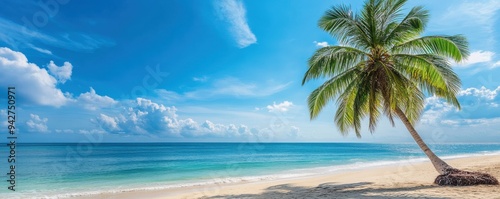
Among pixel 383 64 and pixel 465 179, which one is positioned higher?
pixel 383 64

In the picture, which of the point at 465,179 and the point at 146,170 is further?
the point at 146,170

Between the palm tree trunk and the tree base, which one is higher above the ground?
the palm tree trunk

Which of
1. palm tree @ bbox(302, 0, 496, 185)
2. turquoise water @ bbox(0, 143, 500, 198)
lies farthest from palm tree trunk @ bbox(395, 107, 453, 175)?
turquoise water @ bbox(0, 143, 500, 198)

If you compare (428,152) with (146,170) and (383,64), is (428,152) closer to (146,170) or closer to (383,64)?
(383,64)

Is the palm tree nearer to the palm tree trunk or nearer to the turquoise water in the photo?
the palm tree trunk

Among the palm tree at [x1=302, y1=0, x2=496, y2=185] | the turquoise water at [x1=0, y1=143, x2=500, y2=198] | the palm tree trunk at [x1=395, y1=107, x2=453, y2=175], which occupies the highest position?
the palm tree at [x1=302, y1=0, x2=496, y2=185]

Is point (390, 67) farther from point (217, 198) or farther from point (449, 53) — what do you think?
point (217, 198)

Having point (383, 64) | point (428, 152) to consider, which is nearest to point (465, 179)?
point (428, 152)

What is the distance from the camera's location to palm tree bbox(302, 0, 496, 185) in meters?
8.93

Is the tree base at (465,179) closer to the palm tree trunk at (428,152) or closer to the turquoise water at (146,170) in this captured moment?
the palm tree trunk at (428,152)

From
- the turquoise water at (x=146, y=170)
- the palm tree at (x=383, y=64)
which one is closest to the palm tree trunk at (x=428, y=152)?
the palm tree at (x=383, y=64)

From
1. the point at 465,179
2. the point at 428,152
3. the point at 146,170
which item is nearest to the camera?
the point at 465,179

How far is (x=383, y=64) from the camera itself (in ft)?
29.6

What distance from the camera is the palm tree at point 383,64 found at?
352 inches
